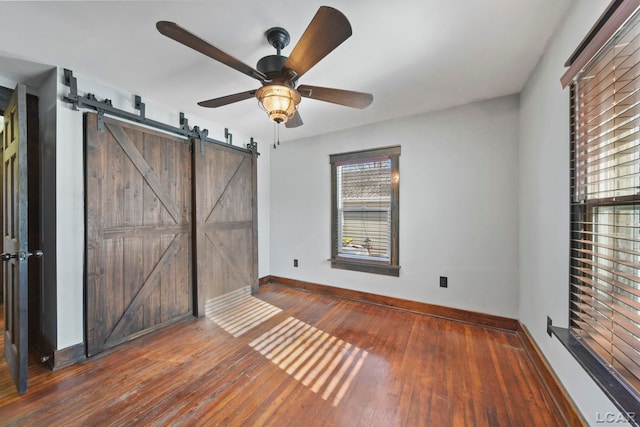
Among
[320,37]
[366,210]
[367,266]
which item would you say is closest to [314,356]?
[367,266]

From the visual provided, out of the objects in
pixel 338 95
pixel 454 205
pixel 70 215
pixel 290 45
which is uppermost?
pixel 290 45

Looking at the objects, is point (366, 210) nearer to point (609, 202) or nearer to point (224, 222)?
point (224, 222)

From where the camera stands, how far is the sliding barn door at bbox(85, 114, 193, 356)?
2182mm

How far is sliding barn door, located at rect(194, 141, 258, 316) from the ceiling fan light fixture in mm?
1824

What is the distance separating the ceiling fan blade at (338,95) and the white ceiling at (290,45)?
36 centimetres

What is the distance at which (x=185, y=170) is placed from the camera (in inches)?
116

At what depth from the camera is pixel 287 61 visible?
143 centimetres

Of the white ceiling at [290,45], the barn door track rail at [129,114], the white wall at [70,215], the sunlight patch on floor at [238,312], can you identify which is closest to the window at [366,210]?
the white ceiling at [290,45]

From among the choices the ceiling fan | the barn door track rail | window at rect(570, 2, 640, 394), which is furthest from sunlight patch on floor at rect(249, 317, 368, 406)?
the barn door track rail

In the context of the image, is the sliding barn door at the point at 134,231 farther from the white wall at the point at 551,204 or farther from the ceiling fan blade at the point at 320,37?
the white wall at the point at 551,204

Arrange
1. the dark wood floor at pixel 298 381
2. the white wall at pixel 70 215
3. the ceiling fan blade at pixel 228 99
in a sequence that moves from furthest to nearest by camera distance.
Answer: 1. the white wall at pixel 70 215
2. the ceiling fan blade at pixel 228 99
3. the dark wood floor at pixel 298 381

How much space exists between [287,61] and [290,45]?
47cm

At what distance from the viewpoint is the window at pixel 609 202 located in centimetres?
101

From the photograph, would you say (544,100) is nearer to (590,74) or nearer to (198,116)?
(590,74)
